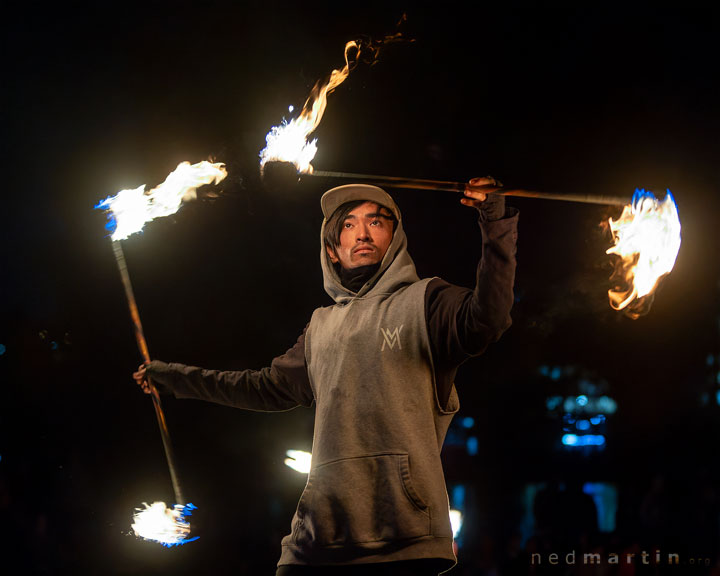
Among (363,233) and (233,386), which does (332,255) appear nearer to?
(363,233)

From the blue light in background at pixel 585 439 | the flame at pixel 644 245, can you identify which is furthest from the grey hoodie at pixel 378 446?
the blue light in background at pixel 585 439

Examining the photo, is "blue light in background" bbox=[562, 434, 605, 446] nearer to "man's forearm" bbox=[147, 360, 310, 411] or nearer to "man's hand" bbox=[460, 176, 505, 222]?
"man's forearm" bbox=[147, 360, 310, 411]

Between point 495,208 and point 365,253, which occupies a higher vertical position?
point 365,253

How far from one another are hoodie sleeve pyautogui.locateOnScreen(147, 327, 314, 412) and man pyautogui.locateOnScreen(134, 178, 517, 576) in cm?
25

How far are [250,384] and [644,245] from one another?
1.96m

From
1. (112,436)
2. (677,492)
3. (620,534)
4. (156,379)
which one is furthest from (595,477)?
(156,379)

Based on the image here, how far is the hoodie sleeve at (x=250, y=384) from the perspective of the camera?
340 centimetres

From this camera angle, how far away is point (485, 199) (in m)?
2.47

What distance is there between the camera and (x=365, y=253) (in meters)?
3.16

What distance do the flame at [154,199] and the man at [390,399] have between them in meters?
1.17

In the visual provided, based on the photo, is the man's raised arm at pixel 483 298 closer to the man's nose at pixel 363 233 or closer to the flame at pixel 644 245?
the man's nose at pixel 363 233

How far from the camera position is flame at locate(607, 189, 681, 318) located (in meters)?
2.94

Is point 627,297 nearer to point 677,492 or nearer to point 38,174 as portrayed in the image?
point 38,174

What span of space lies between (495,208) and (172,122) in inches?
132
